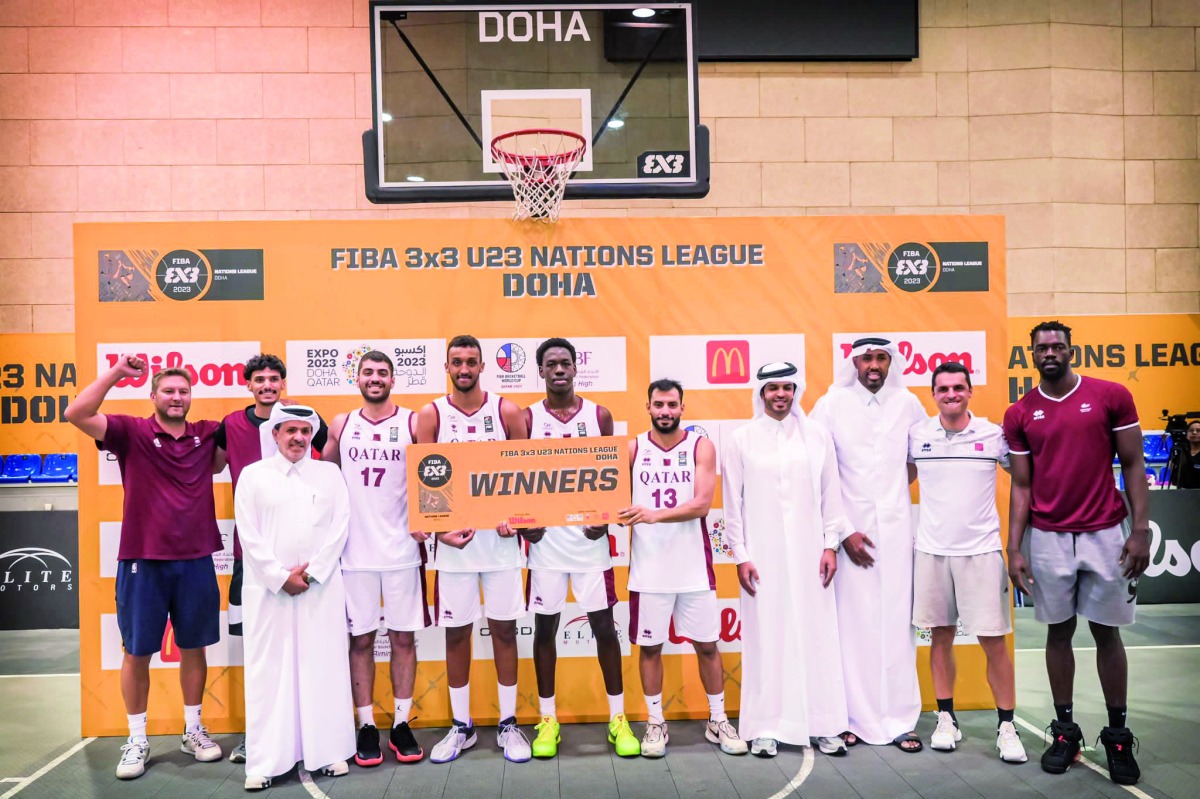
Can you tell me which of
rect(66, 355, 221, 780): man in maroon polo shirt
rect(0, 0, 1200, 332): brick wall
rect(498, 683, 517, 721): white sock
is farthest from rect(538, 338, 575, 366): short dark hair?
rect(0, 0, 1200, 332): brick wall

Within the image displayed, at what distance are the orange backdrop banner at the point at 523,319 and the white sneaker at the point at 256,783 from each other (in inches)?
39.5

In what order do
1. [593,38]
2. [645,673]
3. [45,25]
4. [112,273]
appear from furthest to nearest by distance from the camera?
1. [45,25]
2. [593,38]
3. [112,273]
4. [645,673]

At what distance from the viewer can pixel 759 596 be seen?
174 inches

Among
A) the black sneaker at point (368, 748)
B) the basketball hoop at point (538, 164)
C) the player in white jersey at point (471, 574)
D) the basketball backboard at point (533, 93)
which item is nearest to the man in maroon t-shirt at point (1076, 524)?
the basketball backboard at point (533, 93)

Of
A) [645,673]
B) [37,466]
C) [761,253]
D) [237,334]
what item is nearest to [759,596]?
[645,673]

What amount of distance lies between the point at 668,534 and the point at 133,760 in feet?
9.90

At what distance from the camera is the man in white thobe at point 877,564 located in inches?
177

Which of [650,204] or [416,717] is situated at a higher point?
[650,204]

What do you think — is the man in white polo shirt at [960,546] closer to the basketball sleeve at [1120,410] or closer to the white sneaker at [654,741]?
the basketball sleeve at [1120,410]

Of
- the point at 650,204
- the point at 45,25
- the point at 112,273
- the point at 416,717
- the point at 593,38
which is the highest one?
the point at 45,25

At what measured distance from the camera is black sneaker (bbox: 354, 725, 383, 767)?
432cm

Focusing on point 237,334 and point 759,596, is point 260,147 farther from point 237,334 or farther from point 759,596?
point 759,596

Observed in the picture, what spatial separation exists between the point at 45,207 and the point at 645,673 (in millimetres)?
7483

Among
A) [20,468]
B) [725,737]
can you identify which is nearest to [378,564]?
[725,737]
